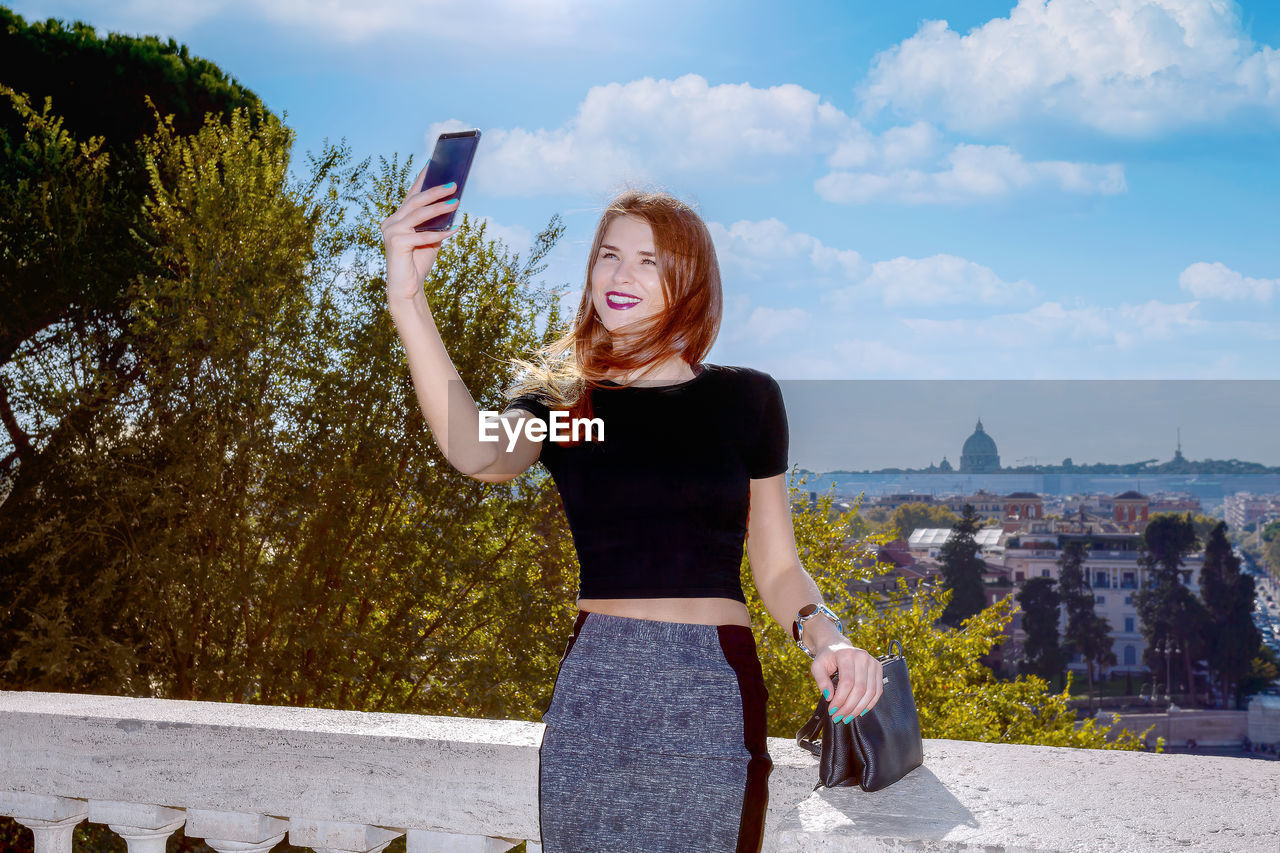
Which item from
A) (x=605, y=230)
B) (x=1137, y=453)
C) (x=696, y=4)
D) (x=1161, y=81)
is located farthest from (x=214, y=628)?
(x=1161, y=81)

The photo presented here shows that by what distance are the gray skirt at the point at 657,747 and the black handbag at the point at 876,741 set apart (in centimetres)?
8

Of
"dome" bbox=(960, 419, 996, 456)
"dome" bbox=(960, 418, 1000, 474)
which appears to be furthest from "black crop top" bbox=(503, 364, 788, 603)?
"dome" bbox=(960, 419, 996, 456)

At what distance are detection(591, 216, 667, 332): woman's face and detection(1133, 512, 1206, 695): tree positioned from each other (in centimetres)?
3488

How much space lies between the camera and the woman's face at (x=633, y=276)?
1.29m

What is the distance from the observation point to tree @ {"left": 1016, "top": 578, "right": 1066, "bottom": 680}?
2914 centimetres

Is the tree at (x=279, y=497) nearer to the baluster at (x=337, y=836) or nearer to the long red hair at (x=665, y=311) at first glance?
the baluster at (x=337, y=836)

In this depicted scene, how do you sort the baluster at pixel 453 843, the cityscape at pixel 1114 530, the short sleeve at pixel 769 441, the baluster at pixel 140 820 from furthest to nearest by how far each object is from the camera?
the cityscape at pixel 1114 530 < the baluster at pixel 140 820 < the baluster at pixel 453 843 < the short sleeve at pixel 769 441

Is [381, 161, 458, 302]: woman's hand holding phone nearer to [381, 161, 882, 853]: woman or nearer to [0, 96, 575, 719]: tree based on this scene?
[381, 161, 882, 853]: woman

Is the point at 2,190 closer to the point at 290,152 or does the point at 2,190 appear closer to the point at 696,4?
the point at 290,152

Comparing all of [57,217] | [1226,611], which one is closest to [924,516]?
[1226,611]

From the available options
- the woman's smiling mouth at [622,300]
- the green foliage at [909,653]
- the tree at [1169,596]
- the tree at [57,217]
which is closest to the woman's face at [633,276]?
the woman's smiling mouth at [622,300]

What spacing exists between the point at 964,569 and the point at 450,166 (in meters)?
25.8

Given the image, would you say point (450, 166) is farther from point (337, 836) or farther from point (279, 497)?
point (279, 497)

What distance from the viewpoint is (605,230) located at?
4.33 ft
